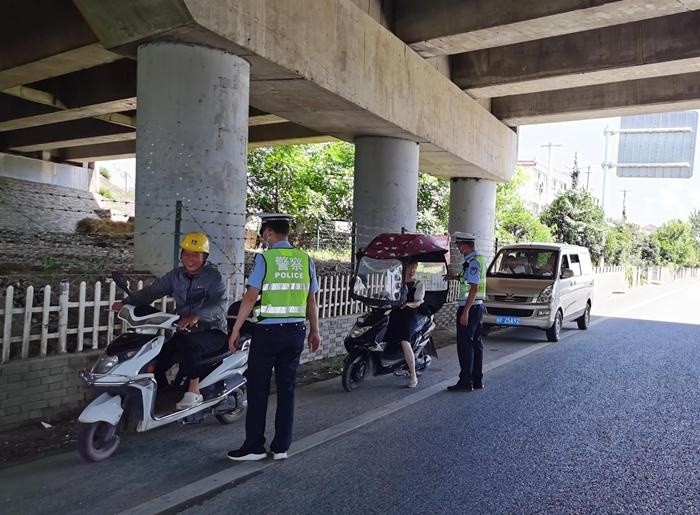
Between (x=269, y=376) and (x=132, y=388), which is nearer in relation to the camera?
(x=132, y=388)

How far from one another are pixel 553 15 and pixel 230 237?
6.27 metres

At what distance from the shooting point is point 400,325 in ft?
23.0

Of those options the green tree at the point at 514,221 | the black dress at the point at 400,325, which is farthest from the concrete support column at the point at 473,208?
the green tree at the point at 514,221

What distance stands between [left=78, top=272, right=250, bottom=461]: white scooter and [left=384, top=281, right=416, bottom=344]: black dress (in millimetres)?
2572

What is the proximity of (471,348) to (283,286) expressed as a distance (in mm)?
3336

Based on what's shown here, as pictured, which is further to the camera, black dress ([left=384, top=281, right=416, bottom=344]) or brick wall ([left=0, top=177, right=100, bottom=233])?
brick wall ([left=0, top=177, right=100, bottom=233])

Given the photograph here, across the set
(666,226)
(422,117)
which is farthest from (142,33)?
(666,226)

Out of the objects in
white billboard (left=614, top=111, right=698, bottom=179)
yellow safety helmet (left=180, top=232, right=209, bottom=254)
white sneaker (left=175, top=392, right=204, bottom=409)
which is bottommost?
white sneaker (left=175, top=392, right=204, bottom=409)

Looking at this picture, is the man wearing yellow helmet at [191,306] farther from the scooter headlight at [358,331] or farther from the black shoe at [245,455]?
the scooter headlight at [358,331]

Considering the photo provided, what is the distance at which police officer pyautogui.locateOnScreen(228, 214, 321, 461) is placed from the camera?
439 centimetres

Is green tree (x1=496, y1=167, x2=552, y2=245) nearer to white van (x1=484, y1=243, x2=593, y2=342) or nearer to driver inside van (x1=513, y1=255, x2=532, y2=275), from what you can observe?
white van (x1=484, y1=243, x2=593, y2=342)

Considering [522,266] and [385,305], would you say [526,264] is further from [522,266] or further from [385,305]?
[385,305]

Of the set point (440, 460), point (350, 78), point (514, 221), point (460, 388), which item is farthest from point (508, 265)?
point (514, 221)

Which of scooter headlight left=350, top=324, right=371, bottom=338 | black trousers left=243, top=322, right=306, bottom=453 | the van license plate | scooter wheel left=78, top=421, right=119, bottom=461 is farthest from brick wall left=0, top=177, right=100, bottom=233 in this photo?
black trousers left=243, top=322, right=306, bottom=453
